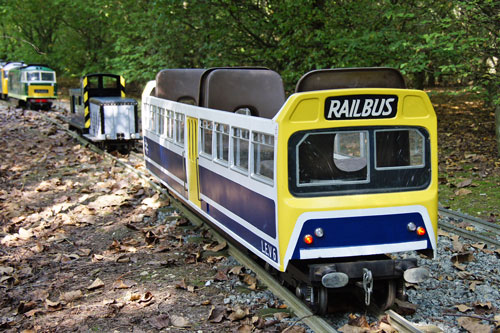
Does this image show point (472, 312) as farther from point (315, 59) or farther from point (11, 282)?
point (315, 59)

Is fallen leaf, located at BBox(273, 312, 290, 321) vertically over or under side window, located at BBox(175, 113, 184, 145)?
under

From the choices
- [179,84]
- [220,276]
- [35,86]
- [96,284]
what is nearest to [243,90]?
[179,84]

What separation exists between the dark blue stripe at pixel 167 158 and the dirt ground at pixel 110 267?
79 centimetres

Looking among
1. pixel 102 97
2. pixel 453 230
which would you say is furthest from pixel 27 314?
pixel 102 97

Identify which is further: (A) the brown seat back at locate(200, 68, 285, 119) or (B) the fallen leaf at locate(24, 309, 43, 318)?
(A) the brown seat back at locate(200, 68, 285, 119)

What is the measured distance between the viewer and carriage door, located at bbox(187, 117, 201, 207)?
359 inches

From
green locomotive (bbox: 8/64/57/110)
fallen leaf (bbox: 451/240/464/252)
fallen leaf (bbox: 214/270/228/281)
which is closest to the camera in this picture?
fallen leaf (bbox: 214/270/228/281)

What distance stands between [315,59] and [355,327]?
11463 millimetres

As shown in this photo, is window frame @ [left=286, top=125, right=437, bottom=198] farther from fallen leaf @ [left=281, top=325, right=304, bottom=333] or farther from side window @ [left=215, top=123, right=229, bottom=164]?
side window @ [left=215, top=123, right=229, bottom=164]

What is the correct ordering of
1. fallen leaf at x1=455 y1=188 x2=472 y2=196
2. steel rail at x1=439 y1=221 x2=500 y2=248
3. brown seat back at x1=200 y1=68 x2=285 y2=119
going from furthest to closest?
fallen leaf at x1=455 y1=188 x2=472 y2=196 → brown seat back at x1=200 y1=68 x2=285 y2=119 → steel rail at x1=439 y1=221 x2=500 y2=248

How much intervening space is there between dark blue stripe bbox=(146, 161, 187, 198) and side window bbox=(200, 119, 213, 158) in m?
1.39

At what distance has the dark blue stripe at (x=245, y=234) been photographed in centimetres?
655

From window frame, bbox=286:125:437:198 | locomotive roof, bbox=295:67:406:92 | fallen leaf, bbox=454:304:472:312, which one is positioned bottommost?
fallen leaf, bbox=454:304:472:312

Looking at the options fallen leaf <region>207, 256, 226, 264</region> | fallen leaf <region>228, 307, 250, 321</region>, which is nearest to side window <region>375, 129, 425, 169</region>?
fallen leaf <region>228, 307, 250, 321</region>
